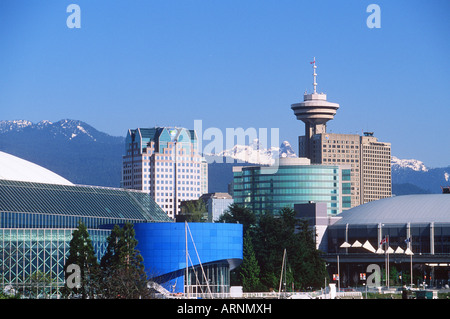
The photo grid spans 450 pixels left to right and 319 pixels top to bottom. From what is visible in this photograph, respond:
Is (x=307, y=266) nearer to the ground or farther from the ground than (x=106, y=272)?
nearer to the ground

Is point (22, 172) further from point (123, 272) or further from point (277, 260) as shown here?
point (123, 272)

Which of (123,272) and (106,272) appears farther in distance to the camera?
(106,272)

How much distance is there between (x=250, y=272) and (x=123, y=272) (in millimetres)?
43870

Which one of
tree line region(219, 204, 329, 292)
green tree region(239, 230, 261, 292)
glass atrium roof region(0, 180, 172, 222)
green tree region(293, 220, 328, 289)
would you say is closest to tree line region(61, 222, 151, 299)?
glass atrium roof region(0, 180, 172, 222)

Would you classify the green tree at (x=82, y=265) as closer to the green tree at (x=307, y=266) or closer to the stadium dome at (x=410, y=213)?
the green tree at (x=307, y=266)

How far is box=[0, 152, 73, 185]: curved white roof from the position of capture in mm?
140375

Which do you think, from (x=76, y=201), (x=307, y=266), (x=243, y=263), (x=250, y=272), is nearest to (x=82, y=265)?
(x=76, y=201)

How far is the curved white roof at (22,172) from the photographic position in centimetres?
14038

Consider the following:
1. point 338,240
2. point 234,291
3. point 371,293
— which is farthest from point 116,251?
point 338,240

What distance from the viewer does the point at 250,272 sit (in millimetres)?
144000

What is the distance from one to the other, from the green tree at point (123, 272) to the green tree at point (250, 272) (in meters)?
26.0

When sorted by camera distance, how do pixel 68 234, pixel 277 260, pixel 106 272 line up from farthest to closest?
pixel 277 260 → pixel 68 234 → pixel 106 272

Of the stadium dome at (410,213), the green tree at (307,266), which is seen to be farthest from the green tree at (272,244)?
the stadium dome at (410,213)

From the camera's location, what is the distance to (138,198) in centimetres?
16025
